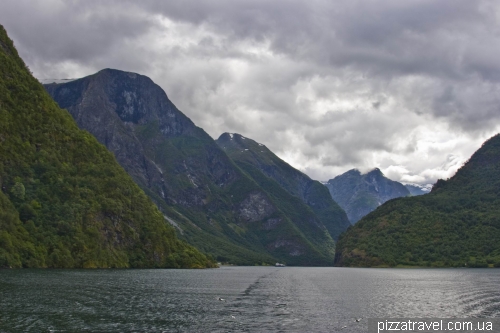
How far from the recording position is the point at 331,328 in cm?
6706

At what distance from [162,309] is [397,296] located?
2408 inches

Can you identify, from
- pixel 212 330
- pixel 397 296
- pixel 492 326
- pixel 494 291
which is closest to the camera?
pixel 212 330

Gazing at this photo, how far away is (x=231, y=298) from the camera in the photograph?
10581 cm

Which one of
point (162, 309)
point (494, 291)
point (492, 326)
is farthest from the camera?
point (494, 291)

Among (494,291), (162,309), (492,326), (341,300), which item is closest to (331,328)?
(492,326)

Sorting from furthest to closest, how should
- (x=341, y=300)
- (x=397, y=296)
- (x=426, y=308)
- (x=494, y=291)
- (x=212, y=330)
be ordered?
(x=494, y=291) < (x=397, y=296) < (x=341, y=300) < (x=426, y=308) < (x=212, y=330)

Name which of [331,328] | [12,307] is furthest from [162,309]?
[331,328]

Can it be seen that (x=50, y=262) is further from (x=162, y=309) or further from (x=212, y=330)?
(x=212, y=330)

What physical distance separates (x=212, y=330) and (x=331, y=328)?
16.7 meters

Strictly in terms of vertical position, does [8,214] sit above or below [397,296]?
above

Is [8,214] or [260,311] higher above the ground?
[8,214]

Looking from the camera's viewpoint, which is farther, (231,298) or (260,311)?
(231,298)

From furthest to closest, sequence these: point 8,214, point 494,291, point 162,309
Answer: point 8,214
point 494,291
point 162,309

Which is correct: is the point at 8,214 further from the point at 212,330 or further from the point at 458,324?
the point at 458,324
